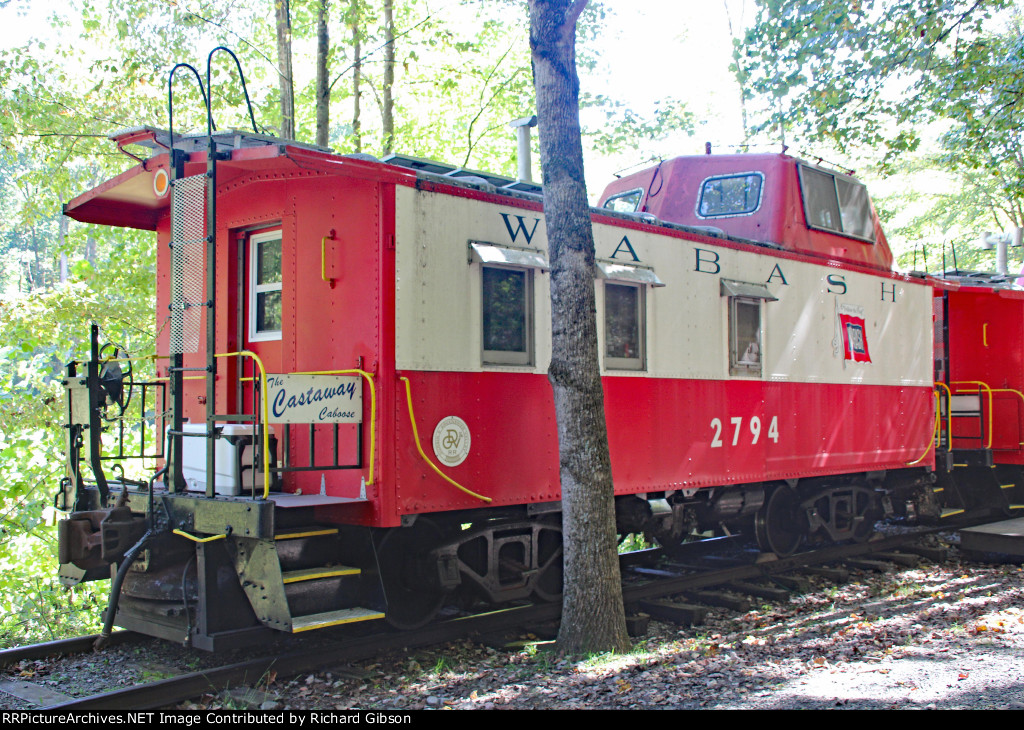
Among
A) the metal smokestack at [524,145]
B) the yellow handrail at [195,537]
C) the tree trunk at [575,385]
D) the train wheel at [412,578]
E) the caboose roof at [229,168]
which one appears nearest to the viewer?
the yellow handrail at [195,537]

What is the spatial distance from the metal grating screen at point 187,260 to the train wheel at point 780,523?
5.80 m

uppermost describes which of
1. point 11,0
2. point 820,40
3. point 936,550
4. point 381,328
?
point 11,0

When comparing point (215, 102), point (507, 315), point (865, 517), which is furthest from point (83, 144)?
point (865, 517)

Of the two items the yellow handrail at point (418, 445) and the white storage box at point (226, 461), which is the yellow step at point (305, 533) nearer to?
the white storage box at point (226, 461)

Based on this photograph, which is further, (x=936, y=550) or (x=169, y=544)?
(x=936, y=550)

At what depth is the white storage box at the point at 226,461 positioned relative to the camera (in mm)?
5504

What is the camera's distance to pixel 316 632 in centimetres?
618

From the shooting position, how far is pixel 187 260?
215 inches

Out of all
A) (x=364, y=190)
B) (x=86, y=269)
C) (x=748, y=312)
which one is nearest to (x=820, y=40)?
(x=748, y=312)

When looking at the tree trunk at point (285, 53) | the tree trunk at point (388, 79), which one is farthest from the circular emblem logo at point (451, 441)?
the tree trunk at point (388, 79)

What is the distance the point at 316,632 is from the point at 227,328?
2.25 m

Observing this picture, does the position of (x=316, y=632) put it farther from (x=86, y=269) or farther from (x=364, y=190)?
(x=86, y=269)

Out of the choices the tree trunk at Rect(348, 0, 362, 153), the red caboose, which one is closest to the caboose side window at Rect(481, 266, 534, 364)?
the red caboose

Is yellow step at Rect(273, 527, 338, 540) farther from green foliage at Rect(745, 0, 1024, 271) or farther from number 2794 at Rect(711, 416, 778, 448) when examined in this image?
green foliage at Rect(745, 0, 1024, 271)
